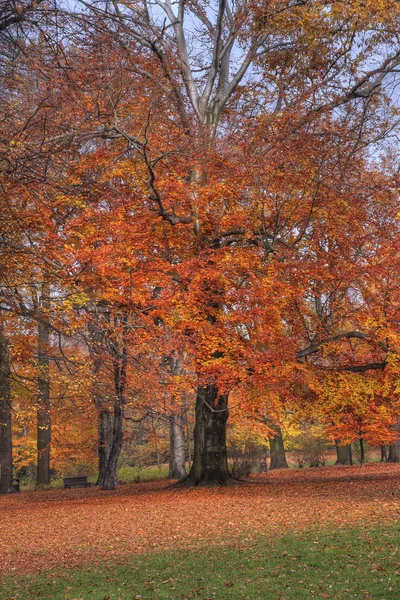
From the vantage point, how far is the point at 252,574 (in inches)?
302

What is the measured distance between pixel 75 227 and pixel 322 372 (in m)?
7.68

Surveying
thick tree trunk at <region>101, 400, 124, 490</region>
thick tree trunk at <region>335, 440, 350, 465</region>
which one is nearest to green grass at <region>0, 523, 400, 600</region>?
thick tree trunk at <region>101, 400, 124, 490</region>

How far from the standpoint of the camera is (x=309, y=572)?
7520 mm

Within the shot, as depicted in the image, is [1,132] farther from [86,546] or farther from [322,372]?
[322,372]

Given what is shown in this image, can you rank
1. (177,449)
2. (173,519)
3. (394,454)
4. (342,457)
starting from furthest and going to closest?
(342,457) → (394,454) → (177,449) → (173,519)

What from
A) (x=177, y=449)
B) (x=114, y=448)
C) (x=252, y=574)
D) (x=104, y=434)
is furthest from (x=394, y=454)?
(x=252, y=574)

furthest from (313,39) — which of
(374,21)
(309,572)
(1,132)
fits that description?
(309,572)

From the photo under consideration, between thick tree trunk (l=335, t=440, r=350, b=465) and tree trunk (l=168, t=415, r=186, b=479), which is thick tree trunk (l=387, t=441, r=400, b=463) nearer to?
thick tree trunk (l=335, t=440, r=350, b=465)

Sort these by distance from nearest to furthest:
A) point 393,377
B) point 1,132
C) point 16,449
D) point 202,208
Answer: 1. point 1,132
2. point 393,377
3. point 202,208
4. point 16,449

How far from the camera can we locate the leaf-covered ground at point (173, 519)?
9.92 meters

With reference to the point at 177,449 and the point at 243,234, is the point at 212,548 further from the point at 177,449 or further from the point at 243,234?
the point at 177,449

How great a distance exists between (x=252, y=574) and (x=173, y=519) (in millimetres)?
5305

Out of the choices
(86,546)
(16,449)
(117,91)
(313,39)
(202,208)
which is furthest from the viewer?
(16,449)

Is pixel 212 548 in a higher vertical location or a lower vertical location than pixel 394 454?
higher
